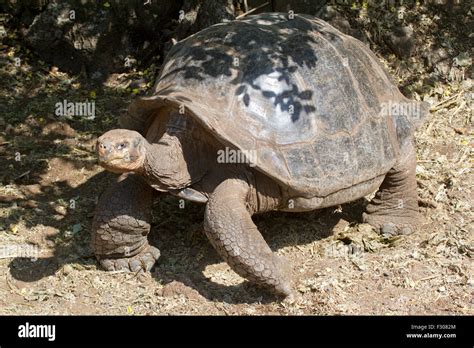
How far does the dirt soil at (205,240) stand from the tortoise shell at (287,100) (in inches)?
36.8

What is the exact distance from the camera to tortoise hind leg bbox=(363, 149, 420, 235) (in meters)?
7.71

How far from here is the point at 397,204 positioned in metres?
7.85

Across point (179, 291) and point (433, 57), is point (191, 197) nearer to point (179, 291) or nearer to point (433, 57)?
point (179, 291)

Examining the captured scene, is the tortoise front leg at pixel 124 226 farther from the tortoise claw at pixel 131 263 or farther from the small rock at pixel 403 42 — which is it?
the small rock at pixel 403 42

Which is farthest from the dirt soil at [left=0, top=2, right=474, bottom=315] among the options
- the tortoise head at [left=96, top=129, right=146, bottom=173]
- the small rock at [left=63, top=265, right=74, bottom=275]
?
the tortoise head at [left=96, top=129, right=146, bottom=173]

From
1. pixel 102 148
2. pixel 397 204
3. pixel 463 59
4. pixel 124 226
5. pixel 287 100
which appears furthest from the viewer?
pixel 463 59

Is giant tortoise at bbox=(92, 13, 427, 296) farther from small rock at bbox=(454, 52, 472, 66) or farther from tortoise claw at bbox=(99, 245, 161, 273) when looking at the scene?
small rock at bbox=(454, 52, 472, 66)

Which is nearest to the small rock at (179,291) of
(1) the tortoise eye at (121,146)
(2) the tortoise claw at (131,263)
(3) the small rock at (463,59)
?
(2) the tortoise claw at (131,263)

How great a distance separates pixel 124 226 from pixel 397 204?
300 centimetres

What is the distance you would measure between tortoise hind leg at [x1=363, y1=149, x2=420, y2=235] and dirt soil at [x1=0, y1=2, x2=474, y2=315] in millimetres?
Answer: 157

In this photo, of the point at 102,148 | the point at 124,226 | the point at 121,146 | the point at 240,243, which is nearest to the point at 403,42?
the point at 240,243

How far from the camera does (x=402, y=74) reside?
1019cm
